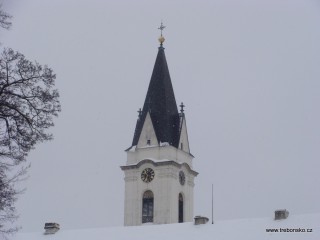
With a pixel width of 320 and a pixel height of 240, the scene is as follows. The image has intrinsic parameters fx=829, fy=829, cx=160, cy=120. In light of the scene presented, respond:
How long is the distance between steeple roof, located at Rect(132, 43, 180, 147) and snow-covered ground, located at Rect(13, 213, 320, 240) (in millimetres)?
15921

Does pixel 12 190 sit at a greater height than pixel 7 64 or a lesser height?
lesser

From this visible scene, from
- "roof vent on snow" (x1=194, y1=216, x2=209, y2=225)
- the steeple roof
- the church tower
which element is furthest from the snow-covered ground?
the steeple roof

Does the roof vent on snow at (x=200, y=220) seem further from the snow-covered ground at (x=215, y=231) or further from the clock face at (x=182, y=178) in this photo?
the clock face at (x=182, y=178)

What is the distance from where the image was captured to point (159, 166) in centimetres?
6969

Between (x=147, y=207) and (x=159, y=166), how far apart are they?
11.8 ft

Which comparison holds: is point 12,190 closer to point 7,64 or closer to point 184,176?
point 7,64

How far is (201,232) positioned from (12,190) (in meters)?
32.1

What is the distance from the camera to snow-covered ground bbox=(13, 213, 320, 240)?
4828cm

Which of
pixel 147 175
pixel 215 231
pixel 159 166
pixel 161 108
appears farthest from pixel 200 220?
pixel 161 108

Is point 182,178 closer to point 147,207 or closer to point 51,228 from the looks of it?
point 147,207

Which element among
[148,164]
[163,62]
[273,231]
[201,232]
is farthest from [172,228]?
[163,62]

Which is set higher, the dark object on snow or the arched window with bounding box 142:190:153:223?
the arched window with bounding box 142:190:153:223

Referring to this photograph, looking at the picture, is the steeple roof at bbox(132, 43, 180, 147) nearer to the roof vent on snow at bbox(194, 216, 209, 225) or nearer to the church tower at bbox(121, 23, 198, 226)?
the church tower at bbox(121, 23, 198, 226)

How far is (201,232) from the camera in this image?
170 feet
